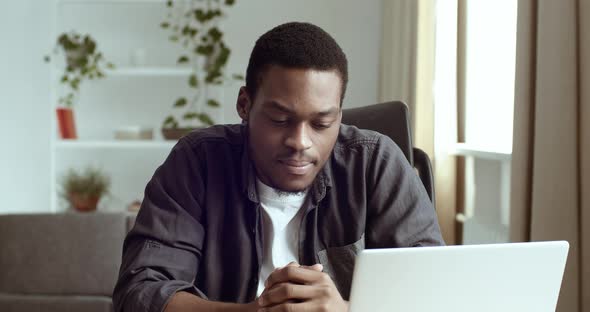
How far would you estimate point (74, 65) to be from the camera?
468 centimetres

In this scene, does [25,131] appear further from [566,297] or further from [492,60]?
[566,297]

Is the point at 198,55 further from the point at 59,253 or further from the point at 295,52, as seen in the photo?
the point at 295,52

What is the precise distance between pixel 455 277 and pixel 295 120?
1.40 feet

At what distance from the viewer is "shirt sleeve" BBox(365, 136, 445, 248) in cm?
133

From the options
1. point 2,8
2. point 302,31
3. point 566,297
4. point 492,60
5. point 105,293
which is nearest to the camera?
point 302,31

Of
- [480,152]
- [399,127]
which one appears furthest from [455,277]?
[480,152]

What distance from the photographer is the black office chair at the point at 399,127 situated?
5.28 feet

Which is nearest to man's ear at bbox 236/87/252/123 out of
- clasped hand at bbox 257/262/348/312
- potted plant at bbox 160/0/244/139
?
clasped hand at bbox 257/262/348/312

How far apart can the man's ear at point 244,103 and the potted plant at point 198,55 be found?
3.26 m

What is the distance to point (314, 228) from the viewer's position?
4.37 feet

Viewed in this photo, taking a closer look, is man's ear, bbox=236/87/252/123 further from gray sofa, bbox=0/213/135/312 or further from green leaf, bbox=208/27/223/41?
green leaf, bbox=208/27/223/41

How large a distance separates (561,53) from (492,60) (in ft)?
4.91

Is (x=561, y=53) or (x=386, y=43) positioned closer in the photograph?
(x=561, y=53)

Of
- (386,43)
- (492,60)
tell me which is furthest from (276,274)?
(386,43)
